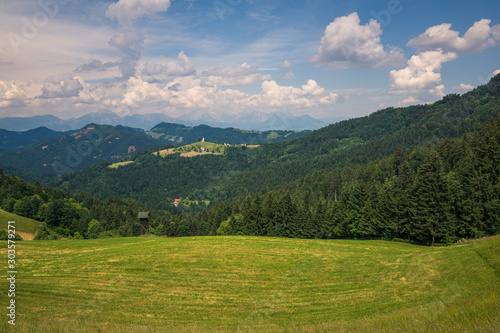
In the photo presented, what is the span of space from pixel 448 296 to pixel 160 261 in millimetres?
23980

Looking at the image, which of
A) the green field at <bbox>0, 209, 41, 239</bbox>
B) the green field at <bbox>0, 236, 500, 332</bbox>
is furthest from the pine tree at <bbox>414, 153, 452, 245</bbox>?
the green field at <bbox>0, 209, 41, 239</bbox>

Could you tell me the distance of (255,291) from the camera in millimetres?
20875

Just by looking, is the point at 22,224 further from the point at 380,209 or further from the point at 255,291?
the point at 380,209

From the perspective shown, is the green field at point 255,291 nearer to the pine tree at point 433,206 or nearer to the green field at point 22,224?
the pine tree at point 433,206

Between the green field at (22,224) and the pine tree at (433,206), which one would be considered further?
the green field at (22,224)

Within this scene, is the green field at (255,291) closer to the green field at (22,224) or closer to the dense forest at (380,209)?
the dense forest at (380,209)

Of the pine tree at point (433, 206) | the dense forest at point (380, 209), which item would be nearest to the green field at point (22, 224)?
the dense forest at point (380, 209)

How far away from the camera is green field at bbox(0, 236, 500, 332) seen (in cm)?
1103

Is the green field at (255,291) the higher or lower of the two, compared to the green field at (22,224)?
higher

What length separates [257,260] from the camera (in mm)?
28938

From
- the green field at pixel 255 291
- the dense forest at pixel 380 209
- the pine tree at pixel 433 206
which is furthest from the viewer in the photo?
the dense forest at pixel 380 209

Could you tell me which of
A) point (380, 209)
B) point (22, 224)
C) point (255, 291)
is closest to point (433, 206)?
point (380, 209)

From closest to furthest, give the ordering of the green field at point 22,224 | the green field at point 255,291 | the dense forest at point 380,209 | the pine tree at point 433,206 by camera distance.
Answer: the green field at point 255,291 < the pine tree at point 433,206 < the dense forest at point 380,209 < the green field at point 22,224

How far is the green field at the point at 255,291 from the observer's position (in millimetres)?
11031
